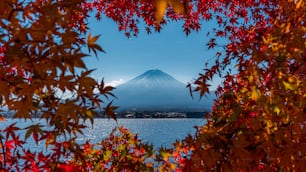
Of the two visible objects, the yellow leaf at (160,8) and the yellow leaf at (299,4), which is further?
the yellow leaf at (299,4)

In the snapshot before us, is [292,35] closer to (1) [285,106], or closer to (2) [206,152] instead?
(1) [285,106]

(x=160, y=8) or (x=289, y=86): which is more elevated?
(x=160, y=8)

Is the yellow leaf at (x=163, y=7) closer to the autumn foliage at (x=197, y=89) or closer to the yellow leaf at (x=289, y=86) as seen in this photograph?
the autumn foliage at (x=197, y=89)

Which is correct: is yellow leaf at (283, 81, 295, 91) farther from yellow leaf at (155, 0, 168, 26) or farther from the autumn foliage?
yellow leaf at (155, 0, 168, 26)

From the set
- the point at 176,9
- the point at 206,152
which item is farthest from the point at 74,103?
the point at 206,152

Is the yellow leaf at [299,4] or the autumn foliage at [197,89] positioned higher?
the yellow leaf at [299,4]

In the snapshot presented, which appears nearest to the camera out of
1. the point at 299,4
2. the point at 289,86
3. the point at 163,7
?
the point at 163,7

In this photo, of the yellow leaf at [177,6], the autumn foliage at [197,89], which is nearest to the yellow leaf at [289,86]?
the autumn foliage at [197,89]

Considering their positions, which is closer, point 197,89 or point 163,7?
point 163,7

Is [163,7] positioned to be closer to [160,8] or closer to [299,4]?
[160,8]

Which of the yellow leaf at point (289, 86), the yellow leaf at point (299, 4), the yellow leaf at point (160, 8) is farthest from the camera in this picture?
the yellow leaf at point (299, 4)

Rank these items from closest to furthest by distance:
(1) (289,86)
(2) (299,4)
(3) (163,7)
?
1. (3) (163,7)
2. (1) (289,86)
3. (2) (299,4)

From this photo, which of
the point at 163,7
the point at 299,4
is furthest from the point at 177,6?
the point at 299,4

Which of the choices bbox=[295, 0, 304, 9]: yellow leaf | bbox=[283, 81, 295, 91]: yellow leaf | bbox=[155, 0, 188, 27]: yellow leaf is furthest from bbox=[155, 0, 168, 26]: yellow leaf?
bbox=[295, 0, 304, 9]: yellow leaf
